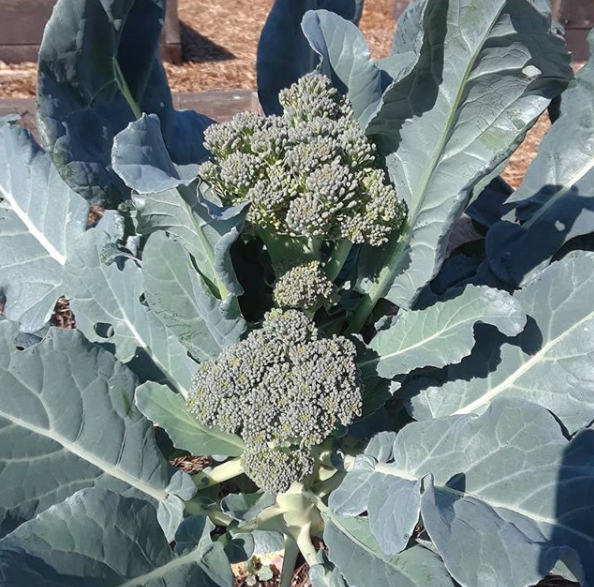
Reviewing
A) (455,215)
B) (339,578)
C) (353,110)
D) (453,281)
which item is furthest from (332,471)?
(353,110)

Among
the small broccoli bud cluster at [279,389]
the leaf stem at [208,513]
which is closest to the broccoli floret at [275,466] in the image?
the small broccoli bud cluster at [279,389]

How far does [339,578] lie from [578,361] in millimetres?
749

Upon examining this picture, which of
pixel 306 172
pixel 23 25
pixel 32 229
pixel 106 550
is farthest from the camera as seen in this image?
pixel 23 25

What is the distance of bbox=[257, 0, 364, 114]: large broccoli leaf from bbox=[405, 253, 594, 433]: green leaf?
84 centimetres

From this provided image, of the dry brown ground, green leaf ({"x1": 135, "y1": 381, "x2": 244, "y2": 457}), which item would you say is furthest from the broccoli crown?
the dry brown ground

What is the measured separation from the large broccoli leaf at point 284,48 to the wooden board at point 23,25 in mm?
3146

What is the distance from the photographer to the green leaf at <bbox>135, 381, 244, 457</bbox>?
146cm

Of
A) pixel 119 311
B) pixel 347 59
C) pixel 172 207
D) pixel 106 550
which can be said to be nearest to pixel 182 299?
pixel 172 207

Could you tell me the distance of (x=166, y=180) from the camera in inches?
45.6

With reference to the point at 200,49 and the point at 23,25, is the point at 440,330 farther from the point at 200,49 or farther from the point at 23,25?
the point at 200,49

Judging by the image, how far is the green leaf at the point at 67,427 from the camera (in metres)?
1.38

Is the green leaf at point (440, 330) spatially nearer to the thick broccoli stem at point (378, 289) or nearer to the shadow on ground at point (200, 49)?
the thick broccoli stem at point (378, 289)

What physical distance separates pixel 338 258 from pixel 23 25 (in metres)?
4.01

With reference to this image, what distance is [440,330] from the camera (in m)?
1.46
